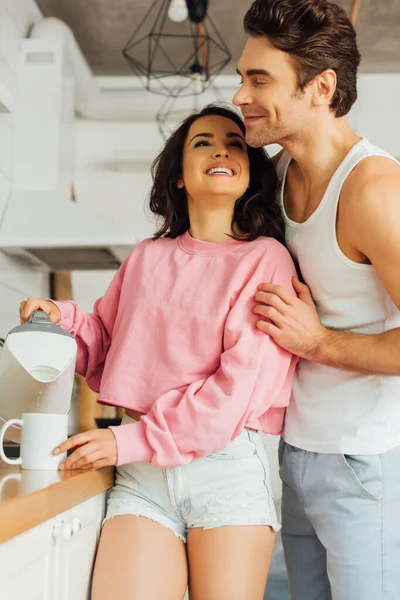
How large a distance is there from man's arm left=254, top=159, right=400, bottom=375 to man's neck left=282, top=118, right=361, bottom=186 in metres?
0.11

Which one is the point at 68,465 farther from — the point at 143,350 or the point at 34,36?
the point at 34,36

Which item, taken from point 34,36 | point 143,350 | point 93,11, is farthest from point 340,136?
point 93,11

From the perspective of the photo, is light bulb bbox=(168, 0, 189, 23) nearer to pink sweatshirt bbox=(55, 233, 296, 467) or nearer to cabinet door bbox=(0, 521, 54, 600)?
pink sweatshirt bbox=(55, 233, 296, 467)

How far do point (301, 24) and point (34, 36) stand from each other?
1949mm

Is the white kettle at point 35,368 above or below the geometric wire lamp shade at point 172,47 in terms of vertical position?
below

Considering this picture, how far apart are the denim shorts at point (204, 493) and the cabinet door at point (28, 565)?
26cm

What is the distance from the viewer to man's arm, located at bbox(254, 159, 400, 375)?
1281 mm

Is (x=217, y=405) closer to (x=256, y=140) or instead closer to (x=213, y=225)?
(x=213, y=225)

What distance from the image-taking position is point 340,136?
1.48m

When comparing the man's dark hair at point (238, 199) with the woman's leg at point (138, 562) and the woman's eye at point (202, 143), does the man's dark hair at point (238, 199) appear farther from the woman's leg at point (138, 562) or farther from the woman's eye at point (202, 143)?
the woman's leg at point (138, 562)

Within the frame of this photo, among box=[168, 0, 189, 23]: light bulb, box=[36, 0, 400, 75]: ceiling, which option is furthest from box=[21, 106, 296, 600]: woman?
box=[36, 0, 400, 75]: ceiling

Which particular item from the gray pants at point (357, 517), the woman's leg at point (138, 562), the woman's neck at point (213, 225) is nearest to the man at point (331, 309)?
the gray pants at point (357, 517)

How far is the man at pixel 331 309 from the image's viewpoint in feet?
4.27

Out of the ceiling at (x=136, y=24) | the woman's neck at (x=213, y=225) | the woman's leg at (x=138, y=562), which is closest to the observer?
the woman's leg at (x=138, y=562)
